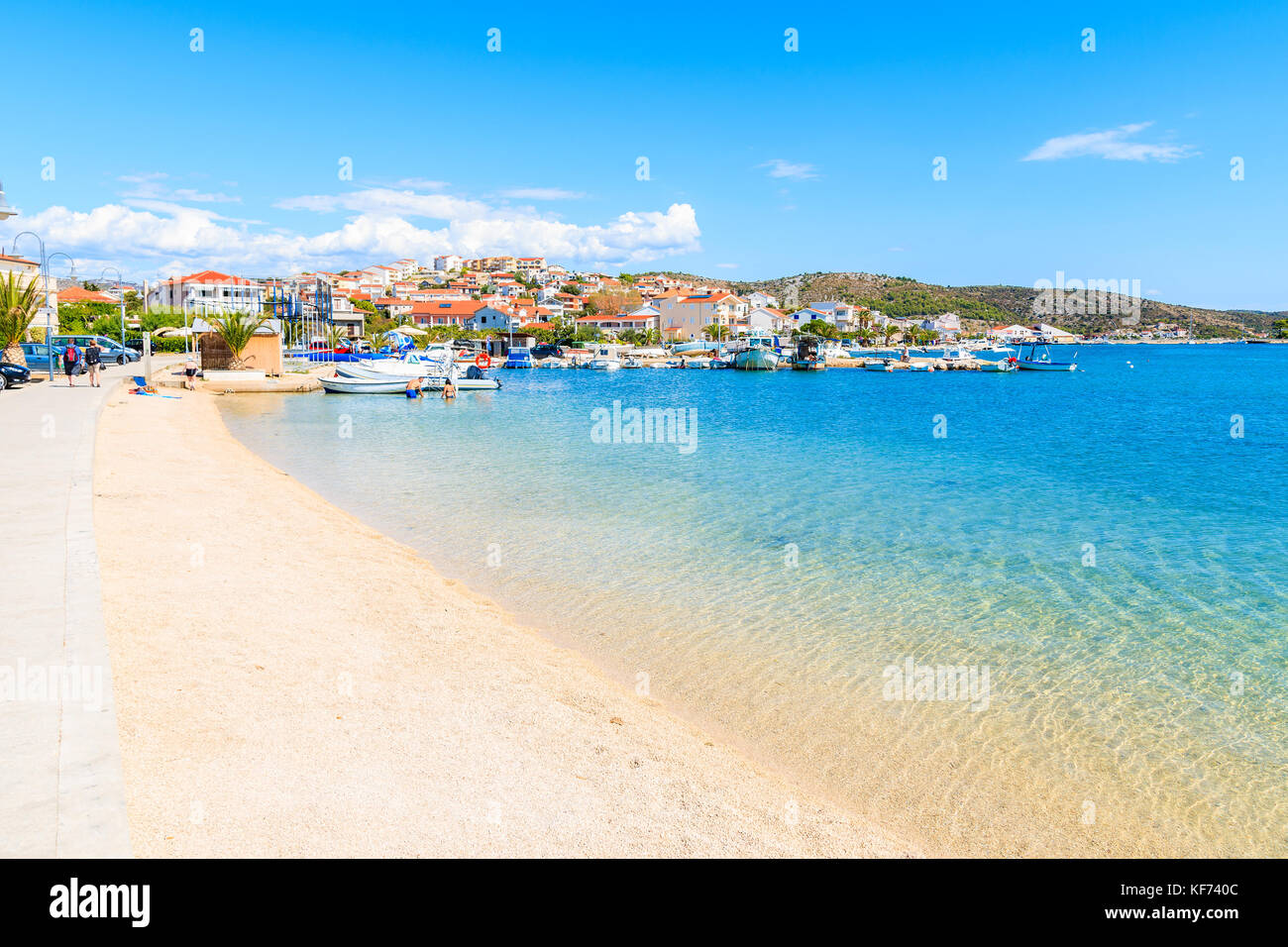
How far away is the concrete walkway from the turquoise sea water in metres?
4.68

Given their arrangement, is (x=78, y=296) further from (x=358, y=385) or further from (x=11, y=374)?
(x=11, y=374)

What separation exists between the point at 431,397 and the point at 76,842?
4795 centimetres

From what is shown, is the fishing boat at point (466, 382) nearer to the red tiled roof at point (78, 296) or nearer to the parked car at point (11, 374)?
the parked car at point (11, 374)

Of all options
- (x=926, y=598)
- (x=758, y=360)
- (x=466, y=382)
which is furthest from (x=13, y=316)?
(x=758, y=360)

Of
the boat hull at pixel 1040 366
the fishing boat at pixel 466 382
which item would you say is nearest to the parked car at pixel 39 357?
the fishing boat at pixel 466 382

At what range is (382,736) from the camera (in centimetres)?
563

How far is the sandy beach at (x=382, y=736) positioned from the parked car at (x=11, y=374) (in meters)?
25.7

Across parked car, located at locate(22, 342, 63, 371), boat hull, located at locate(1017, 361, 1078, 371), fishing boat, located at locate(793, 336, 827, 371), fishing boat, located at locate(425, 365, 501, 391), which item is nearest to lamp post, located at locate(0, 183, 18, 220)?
parked car, located at locate(22, 342, 63, 371)

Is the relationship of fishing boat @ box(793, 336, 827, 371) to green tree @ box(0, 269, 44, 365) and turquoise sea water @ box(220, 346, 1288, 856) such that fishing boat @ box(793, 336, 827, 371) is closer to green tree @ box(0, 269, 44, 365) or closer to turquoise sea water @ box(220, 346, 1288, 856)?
turquoise sea water @ box(220, 346, 1288, 856)

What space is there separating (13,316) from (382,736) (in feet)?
131

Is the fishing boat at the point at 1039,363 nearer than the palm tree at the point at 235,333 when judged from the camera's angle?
No

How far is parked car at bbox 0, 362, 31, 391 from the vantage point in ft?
97.4

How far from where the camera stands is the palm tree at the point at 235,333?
4612 cm
